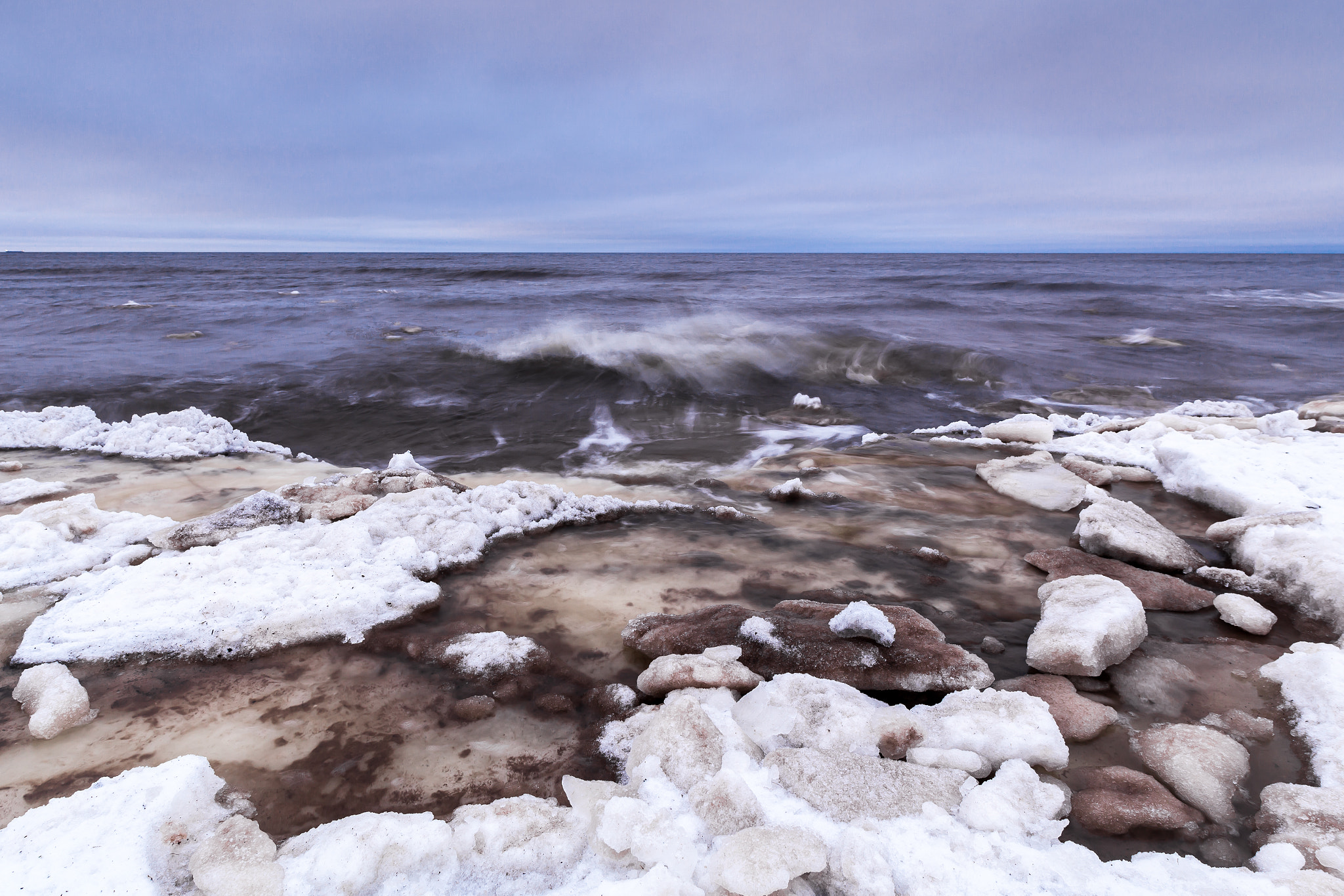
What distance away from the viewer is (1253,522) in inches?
159

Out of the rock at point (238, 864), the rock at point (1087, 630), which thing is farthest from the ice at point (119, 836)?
the rock at point (1087, 630)

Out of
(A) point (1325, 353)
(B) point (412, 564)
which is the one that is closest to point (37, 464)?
(B) point (412, 564)

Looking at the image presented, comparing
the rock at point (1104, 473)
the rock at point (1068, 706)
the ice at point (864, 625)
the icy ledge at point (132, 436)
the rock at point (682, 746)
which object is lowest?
the rock at point (1068, 706)

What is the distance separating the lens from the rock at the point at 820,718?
2334 millimetres

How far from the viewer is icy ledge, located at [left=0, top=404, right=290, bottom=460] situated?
6.06 m

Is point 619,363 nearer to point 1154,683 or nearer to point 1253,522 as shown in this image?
point 1253,522

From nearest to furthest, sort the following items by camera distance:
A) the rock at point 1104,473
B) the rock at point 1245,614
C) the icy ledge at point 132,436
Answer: the rock at point 1245,614 < the rock at point 1104,473 < the icy ledge at point 132,436

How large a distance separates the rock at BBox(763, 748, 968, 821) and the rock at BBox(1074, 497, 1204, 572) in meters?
2.58

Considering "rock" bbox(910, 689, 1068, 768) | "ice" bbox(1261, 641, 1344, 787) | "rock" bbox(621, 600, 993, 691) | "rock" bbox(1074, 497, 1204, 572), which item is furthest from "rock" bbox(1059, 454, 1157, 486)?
"rock" bbox(910, 689, 1068, 768)

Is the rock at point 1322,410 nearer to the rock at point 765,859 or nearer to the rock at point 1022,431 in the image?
the rock at point 1022,431

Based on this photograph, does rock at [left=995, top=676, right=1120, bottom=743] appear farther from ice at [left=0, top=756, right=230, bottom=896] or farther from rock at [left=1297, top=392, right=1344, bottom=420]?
rock at [left=1297, top=392, right=1344, bottom=420]

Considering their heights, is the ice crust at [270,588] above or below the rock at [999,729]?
above

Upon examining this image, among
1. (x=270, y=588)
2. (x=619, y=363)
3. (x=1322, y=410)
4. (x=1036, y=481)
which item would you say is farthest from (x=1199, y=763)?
(x=619, y=363)

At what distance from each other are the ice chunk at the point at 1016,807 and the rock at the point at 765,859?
0.52m
